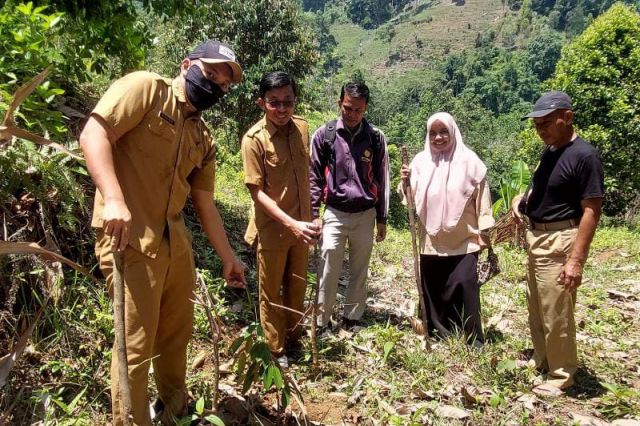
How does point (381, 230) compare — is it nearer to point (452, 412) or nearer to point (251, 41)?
point (452, 412)

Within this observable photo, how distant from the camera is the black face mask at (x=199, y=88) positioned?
2.33m

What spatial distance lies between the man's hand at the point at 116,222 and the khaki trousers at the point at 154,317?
37 cm

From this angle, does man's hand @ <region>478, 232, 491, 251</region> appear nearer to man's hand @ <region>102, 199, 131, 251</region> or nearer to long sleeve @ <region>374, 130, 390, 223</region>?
long sleeve @ <region>374, 130, 390, 223</region>

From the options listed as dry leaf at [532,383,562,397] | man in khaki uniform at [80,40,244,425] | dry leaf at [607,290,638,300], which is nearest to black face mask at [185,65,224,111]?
→ man in khaki uniform at [80,40,244,425]

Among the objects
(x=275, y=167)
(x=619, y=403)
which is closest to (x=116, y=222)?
(x=275, y=167)

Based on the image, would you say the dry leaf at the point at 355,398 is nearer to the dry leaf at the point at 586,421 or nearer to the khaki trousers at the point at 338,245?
the khaki trousers at the point at 338,245

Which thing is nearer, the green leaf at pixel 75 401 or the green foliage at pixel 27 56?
the green leaf at pixel 75 401

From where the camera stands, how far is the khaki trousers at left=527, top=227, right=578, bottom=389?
3289 mm

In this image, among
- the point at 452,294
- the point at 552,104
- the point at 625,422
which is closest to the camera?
the point at 625,422

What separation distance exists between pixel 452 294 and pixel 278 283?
1482 millimetres

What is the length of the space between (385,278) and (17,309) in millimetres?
4077

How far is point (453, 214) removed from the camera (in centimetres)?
388

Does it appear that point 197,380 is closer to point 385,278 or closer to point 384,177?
point 384,177

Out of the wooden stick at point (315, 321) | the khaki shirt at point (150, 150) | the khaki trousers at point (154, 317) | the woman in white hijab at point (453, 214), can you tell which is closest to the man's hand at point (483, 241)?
the woman in white hijab at point (453, 214)
